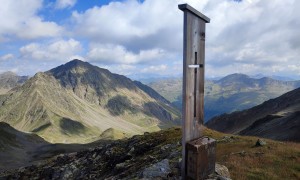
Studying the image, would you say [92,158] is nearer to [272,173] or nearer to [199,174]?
[272,173]

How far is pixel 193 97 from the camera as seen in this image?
1239 centimetres

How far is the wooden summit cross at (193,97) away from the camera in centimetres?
1180

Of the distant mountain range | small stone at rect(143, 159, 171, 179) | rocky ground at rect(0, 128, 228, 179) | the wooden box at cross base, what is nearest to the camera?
the wooden box at cross base

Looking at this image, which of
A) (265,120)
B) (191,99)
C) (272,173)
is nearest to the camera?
(191,99)

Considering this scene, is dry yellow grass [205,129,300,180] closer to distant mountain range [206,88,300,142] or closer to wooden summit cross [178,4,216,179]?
wooden summit cross [178,4,216,179]

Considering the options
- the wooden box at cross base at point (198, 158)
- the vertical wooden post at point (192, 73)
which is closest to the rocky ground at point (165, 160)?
the wooden box at cross base at point (198, 158)

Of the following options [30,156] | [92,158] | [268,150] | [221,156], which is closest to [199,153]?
[221,156]

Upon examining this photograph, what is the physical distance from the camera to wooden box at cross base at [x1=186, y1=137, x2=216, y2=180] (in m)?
12.2

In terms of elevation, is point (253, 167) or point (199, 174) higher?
point (199, 174)

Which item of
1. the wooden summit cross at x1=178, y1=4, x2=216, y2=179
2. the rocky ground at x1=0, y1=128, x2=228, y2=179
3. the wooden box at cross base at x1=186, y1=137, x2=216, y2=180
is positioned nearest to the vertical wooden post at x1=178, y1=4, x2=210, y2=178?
the wooden summit cross at x1=178, y1=4, x2=216, y2=179

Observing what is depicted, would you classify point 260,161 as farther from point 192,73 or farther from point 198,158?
point 192,73

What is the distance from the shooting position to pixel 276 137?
9919 centimetres

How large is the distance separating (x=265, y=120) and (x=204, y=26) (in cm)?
13407

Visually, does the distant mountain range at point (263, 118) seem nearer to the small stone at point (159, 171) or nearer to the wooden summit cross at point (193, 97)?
the small stone at point (159, 171)
